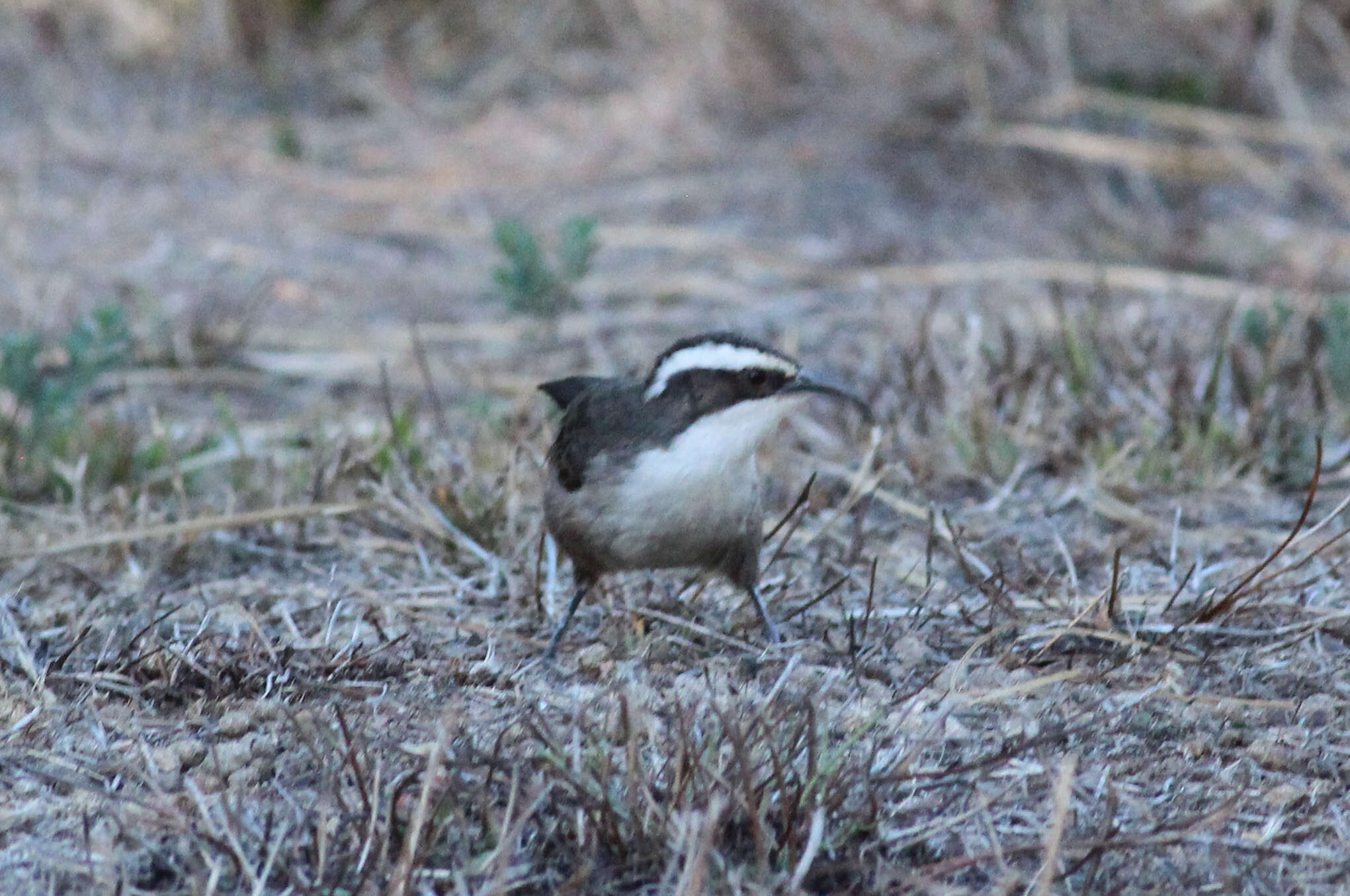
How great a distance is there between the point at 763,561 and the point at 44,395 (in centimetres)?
234

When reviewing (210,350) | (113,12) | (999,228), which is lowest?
(999,228)

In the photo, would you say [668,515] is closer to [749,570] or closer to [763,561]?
[749,570]

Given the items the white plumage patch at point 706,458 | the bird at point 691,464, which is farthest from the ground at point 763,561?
the white plumage patch at point 706,458

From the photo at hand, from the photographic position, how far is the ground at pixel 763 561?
2.95 meters

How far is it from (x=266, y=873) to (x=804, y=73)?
720cm

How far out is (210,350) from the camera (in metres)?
6.92

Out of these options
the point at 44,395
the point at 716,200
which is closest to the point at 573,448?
the point at 44,395

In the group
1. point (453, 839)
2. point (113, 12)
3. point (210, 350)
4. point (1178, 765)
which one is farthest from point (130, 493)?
point (113, 12)

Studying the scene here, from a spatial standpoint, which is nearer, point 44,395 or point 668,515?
point 668,515

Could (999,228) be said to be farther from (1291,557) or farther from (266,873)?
(266,873)

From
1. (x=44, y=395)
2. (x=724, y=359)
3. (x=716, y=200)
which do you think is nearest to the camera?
(x=724, y=359)

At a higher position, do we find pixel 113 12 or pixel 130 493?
pixel 113 12

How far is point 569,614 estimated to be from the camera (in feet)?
12.8

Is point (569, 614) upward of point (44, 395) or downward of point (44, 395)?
downward
